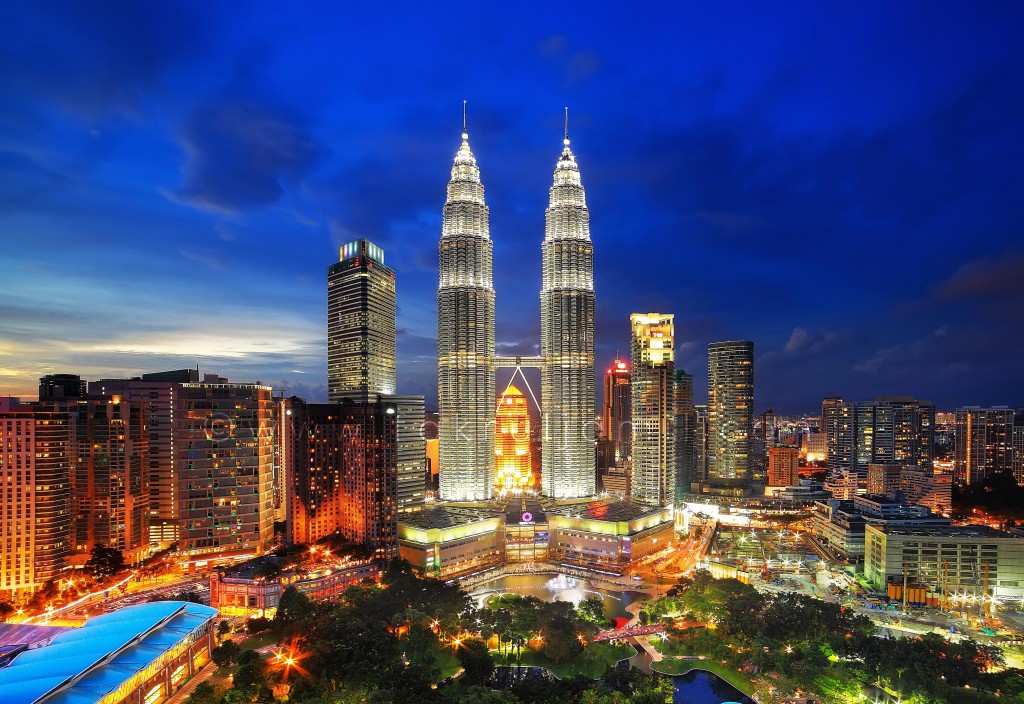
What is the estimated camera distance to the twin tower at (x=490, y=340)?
6712cm

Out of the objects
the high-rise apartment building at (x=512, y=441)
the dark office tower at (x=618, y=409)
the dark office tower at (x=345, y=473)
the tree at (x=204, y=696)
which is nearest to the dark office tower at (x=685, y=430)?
the dark office tower at (x=618, y=409)

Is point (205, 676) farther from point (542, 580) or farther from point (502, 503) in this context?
point (502, 503)

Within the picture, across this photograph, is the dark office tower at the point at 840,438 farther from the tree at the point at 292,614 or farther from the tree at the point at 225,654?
the tree at the point at 225,654

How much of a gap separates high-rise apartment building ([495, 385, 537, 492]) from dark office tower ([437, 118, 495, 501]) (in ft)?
61.3

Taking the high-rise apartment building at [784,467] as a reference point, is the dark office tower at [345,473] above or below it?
above

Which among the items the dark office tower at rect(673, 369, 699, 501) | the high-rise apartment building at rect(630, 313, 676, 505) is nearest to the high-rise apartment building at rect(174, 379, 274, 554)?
the high-rise apartment building at rect(630, 313, 676, 505)

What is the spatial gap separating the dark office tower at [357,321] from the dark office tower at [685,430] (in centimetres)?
4095

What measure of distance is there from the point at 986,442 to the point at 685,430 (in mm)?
39528

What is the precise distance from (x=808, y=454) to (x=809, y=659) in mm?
99509

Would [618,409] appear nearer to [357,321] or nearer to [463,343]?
[463,343]

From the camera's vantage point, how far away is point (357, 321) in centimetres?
6906

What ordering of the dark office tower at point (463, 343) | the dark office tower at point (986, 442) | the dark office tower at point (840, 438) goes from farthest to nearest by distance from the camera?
the dark office tower at point (840, 438), the dark office tower at point (986, 442), the dark office tower at point (463, 343)

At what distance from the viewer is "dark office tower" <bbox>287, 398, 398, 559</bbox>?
153ft

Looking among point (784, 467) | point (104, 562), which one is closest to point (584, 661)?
point (104, 562)
